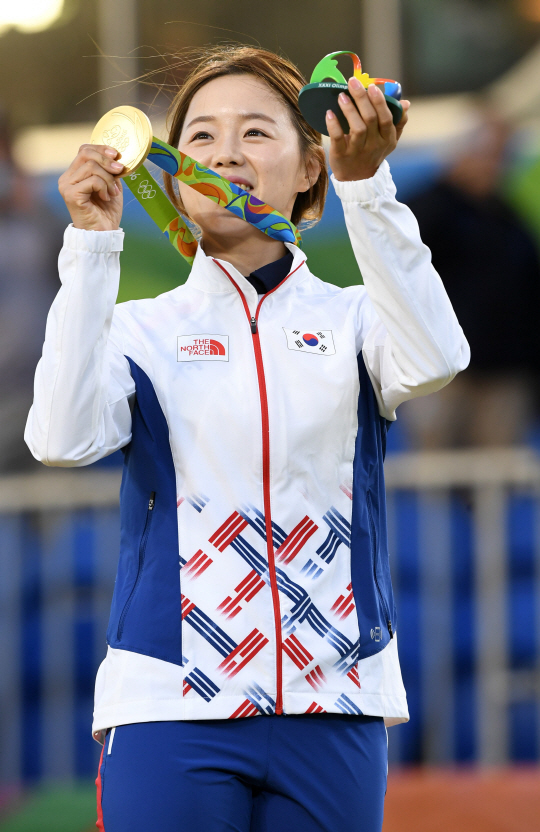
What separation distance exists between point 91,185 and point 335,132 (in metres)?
0.33

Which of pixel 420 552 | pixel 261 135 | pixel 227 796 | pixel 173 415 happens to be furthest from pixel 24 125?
pixel 227 796

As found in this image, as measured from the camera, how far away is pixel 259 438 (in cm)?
138

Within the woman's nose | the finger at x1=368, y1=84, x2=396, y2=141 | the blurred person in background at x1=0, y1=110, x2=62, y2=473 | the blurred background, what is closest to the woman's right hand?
the woman's nose

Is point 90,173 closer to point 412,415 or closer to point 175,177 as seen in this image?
point 175,177

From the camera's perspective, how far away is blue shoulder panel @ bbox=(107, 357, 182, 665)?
1331 mm

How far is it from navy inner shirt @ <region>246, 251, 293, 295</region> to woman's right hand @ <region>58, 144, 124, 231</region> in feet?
0.84

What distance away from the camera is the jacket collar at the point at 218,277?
59.1 inches

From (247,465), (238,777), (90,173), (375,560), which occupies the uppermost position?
(90,173)

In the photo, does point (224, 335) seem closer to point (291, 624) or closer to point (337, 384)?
point (337, 384)

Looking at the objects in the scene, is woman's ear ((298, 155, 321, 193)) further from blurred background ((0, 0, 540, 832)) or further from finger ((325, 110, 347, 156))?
blurred background ((0, 0, 540, 832))

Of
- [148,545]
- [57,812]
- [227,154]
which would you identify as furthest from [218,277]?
[57,812]

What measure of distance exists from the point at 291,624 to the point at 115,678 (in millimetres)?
241

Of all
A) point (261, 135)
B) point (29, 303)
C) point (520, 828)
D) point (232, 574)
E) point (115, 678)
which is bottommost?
point (520, 828)

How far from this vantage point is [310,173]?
5.75ft
